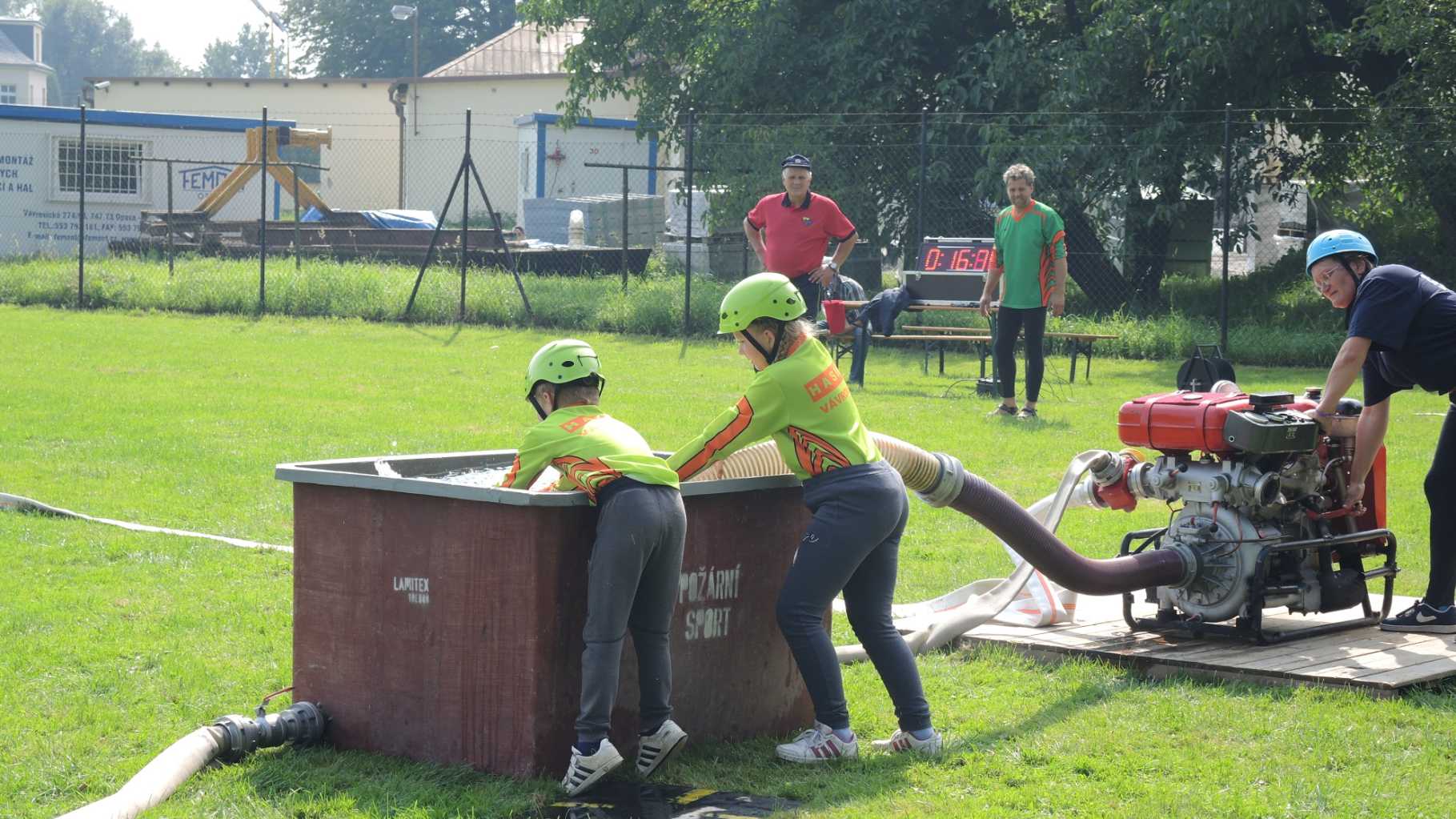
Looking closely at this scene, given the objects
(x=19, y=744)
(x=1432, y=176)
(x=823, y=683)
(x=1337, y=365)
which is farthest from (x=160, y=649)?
(x=1432, y=176)

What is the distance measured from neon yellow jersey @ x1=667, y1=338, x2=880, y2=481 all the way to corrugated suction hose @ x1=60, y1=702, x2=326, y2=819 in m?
1.42

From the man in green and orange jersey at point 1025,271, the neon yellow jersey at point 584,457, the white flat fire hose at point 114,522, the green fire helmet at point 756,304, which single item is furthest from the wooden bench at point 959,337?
the neon yellow jersey at point 584,457

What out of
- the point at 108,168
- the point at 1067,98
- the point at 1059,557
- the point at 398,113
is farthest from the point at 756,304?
the point at 398,113

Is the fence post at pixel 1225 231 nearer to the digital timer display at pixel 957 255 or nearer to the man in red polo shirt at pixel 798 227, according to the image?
the digital timer display at pixel 957 255

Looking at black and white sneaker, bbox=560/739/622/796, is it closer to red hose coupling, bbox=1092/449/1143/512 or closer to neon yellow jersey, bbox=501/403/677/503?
neon yellow jersey, bbox=501/403/677/503

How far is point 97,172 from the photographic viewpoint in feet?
122

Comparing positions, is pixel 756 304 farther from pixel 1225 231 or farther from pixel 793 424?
pixel 1225 231

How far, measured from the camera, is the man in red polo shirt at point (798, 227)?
531 inches

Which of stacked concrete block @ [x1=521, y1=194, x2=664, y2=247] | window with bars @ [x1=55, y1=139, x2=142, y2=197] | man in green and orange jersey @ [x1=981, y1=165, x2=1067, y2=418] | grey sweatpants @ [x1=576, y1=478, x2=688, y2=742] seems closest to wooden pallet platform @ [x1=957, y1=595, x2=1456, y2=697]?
grey sweatpants @ [x1=576, y1=478, x2=688, y2=742]

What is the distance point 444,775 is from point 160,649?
1.96 meters

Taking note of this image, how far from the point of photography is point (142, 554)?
810cm

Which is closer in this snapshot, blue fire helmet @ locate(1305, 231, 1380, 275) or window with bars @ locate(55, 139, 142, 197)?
blue fire helmet @ locate(1305, 231, 1380, 275)

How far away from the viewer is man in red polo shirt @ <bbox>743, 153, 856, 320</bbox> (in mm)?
13492

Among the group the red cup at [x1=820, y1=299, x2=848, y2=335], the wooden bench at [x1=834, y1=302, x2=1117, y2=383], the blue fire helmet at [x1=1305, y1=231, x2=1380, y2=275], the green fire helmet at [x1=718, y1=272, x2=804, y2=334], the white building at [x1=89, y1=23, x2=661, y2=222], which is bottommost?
the wooden bench at [x1=834, y1=302, x2=1117, y2=383]
